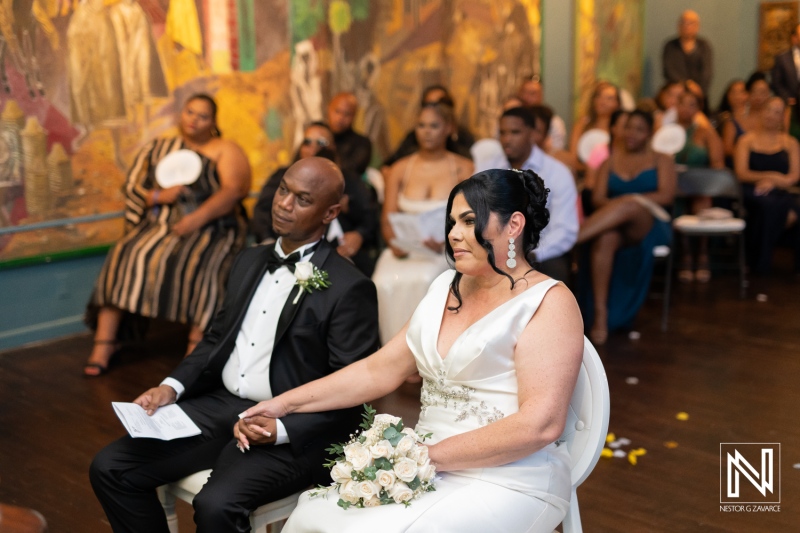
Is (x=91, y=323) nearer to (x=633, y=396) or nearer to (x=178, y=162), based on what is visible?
(x=178, y=162)

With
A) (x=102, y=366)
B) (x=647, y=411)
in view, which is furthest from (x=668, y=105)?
(x=102, y=366)

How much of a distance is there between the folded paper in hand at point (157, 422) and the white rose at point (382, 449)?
830 mm

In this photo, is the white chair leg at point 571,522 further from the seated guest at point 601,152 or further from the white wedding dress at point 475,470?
the seated guest at point 601,152

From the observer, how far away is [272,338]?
2906 mm

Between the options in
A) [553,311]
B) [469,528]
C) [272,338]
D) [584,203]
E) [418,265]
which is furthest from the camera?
[584,203]

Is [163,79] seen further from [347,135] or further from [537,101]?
[537,101]

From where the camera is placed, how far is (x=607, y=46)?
11016mm

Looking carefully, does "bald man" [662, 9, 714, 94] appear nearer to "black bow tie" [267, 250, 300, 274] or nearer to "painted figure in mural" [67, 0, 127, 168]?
"painted figure in mural" [67, 0, 127, 168]

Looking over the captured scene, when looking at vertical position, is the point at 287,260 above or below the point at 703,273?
above

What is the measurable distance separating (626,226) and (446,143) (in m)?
1.38

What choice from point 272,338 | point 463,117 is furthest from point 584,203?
point 272,338

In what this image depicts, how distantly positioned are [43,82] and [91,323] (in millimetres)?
1595

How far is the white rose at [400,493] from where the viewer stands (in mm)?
2082

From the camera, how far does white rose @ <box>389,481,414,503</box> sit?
6.83ft
